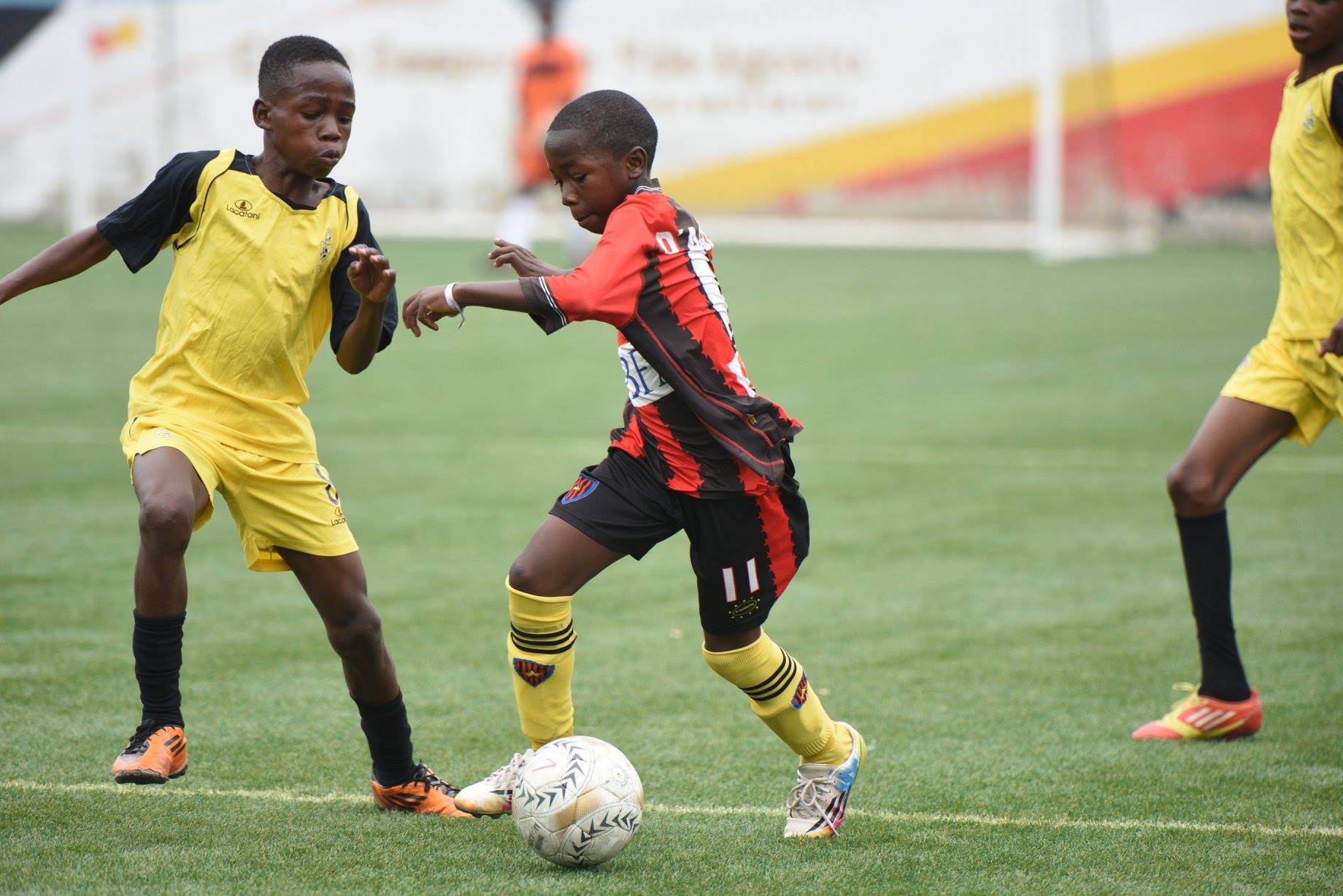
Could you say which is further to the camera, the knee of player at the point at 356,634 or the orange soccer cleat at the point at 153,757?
the knee of player at the point at 356,634

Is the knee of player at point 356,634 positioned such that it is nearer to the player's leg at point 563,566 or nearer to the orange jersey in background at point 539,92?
the player's leg at point 563,566

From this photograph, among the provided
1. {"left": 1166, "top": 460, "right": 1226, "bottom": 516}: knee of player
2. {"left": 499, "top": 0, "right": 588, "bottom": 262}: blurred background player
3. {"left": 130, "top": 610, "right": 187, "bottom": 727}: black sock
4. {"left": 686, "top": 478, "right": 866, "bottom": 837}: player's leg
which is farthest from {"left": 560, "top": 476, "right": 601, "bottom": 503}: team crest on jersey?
{"left": 499, "top": 0, "right": 588, "bottom": 262}: blurred background player

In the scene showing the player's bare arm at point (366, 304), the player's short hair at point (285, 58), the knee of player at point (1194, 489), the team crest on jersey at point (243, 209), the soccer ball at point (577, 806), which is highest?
the player's short hair at point (285, 58)

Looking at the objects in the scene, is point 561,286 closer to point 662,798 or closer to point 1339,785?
point 662,798

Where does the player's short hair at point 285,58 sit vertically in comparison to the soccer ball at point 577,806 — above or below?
above

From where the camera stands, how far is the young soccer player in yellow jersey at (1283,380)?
479cm

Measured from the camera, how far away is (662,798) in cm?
433

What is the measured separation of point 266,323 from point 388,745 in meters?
1.16

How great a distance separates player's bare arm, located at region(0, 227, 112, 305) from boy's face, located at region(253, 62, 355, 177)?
0.52 meters

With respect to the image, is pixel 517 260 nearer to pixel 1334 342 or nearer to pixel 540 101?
pixel 1334 342

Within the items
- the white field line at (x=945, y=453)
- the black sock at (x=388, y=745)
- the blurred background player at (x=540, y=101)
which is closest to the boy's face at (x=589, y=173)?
the black sock at (x=388, y=745)

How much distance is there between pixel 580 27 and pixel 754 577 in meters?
24.2

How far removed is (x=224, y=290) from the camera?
4047 mm

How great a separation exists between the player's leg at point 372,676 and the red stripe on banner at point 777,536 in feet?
3.42
